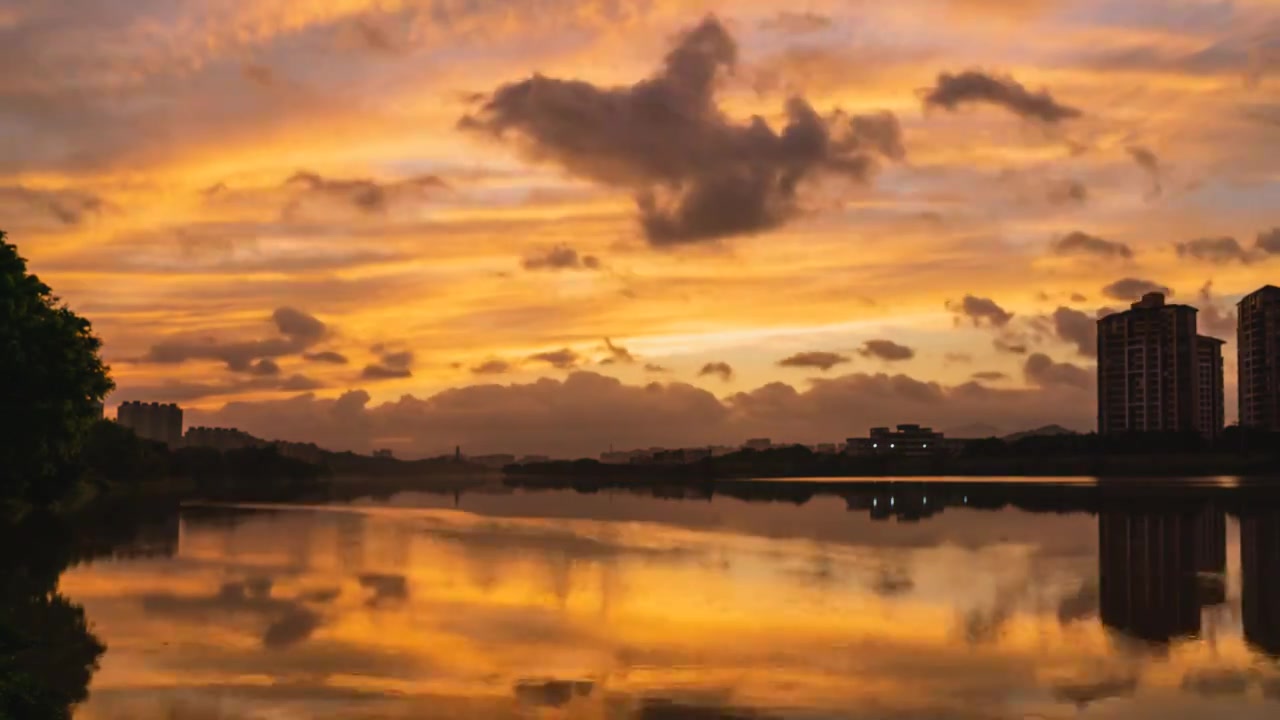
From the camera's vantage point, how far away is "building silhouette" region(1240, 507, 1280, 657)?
28.5 meters

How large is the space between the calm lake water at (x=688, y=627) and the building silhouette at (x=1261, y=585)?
0.16m

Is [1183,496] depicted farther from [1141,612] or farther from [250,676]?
[250,676]

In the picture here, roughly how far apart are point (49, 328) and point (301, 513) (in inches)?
1715

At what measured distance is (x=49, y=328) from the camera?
49750 mm

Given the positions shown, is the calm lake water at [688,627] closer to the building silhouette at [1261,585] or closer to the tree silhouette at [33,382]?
the building silhouette at [1261,585]

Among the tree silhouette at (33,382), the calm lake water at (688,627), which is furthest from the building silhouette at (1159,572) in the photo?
the tree silhouette at (33,382)

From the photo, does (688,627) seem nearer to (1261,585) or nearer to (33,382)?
(1261,585)

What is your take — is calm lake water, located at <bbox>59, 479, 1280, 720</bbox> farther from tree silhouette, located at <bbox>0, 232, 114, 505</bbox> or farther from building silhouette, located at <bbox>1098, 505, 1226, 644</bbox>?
tree silhouette, located at <bbox>0, 232, 114, 505</bbox>

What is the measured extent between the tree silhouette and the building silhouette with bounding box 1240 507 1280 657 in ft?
137

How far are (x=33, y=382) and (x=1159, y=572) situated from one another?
139 feet

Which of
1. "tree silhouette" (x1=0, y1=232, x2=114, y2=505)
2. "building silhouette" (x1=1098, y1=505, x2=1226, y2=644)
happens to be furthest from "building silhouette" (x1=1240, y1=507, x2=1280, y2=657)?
"tree silhouette" (x1=0, y1=232, x2=114, y2=505)

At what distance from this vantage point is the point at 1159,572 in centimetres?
4250

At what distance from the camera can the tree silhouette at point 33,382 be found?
46.9m

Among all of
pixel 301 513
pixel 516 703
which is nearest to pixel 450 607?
pixel 516 703
